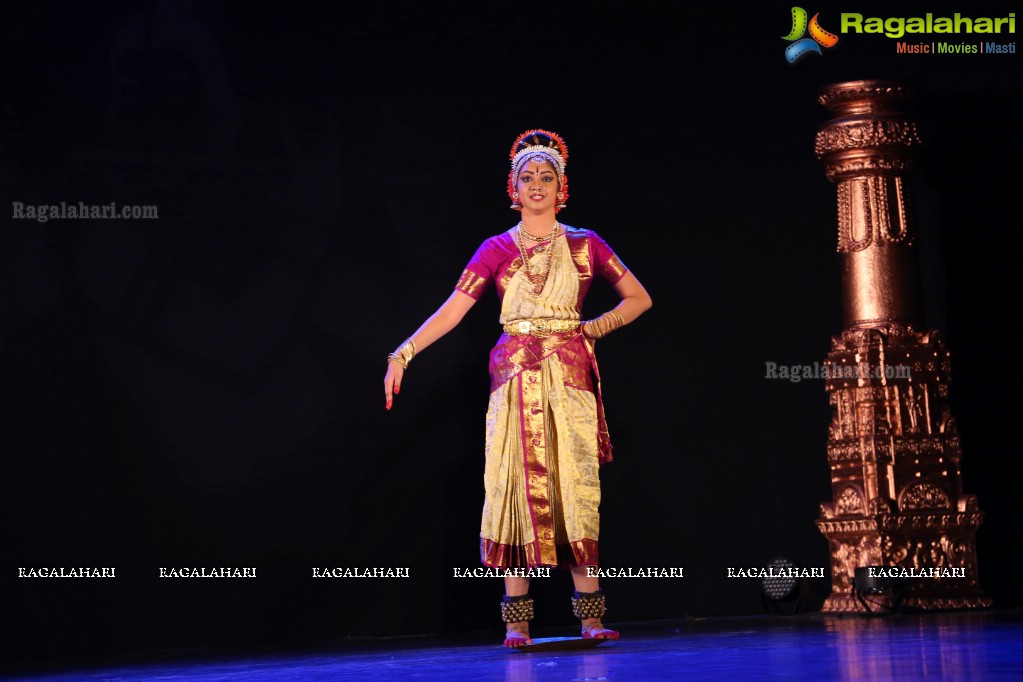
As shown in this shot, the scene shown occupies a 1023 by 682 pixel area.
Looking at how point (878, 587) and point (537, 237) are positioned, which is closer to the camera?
point (537, 237)

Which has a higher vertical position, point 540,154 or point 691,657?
point 540,154

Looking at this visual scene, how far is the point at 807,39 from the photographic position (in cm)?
577

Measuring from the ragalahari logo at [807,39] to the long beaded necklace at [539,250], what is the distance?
6.17 feet

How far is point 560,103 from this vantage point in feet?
18.7

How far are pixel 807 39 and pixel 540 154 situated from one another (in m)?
1.89

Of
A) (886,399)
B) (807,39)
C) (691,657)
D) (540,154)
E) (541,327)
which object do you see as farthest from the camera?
(807,39)

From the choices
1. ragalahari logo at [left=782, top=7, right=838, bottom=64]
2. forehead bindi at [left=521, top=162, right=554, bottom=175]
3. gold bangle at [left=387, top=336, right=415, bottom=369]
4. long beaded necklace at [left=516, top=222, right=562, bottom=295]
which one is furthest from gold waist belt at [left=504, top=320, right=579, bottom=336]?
ragalahari logo at [left=782, top=7, right=838, bottom=64]

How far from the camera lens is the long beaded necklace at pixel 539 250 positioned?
174 inches

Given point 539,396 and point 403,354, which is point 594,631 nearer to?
point 539,396

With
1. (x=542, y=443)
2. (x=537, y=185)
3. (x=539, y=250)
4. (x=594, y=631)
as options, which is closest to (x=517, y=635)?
(x=594, y=631)

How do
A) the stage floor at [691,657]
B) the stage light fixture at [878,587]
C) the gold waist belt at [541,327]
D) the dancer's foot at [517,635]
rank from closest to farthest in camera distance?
the stage floor at [691,657] → the dancer's foot at [517,635] → the gold waist belt at [541,327] → the stage light fixture at [878,587]

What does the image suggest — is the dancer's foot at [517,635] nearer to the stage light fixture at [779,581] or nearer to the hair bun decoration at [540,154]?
the hair bun decoration at [540,154]

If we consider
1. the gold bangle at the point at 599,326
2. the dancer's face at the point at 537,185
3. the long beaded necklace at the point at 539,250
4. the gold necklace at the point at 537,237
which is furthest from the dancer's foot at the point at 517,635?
the dancer's face at the point at 537,185

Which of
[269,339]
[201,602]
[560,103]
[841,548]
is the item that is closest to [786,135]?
[560,103]
